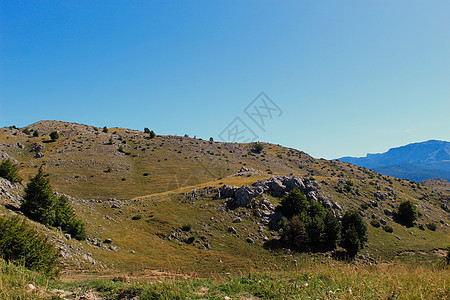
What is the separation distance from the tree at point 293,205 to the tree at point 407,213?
29.5m

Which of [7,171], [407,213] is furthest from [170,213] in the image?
[407,213]

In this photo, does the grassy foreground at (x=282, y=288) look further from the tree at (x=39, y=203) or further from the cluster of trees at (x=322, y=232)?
the cluster of trees at (x=322, y=232)

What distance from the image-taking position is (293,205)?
43.4 meters

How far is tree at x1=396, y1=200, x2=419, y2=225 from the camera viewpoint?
52.8 m

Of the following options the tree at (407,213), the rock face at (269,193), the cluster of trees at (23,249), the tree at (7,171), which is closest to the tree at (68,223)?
the tree at (7,171)

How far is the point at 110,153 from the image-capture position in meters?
89.1

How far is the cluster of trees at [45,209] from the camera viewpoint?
23062 mm

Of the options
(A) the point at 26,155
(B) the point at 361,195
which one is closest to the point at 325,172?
(B) the point at 361,195

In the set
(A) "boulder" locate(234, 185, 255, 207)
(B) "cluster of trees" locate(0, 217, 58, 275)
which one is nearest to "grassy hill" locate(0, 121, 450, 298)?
(A) "boulder" locate(234, 185, 255, 207)

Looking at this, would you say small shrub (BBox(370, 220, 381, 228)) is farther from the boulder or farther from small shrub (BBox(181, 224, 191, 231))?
small shrub (BBox(181, 224, 191, 231))

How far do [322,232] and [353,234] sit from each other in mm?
4990

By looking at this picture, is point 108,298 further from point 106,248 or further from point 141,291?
point 106,248

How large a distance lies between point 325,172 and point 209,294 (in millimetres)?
106653

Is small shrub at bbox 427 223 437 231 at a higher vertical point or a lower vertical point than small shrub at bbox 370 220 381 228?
lower
